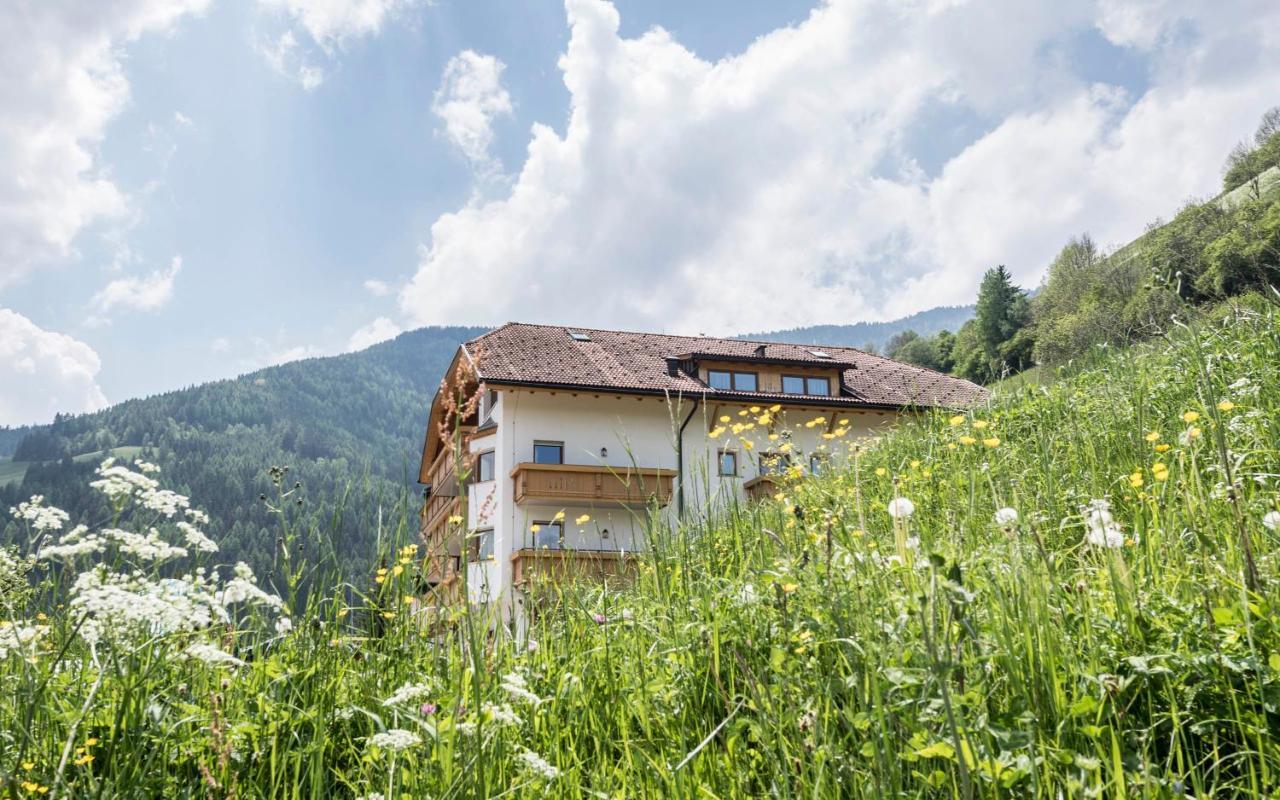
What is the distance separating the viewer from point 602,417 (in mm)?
29641

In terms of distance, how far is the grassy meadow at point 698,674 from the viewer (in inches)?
83.5

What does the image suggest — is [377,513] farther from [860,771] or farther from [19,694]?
[860,771]

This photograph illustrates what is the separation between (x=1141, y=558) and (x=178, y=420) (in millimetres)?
195194

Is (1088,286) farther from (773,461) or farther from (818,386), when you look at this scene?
(773,461)

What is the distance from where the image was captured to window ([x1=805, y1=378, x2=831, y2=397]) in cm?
3253

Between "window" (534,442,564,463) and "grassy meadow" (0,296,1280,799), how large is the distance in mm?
24482

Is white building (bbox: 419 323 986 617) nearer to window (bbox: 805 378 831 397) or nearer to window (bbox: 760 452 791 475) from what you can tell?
window (bbox: 805 378 831 397)

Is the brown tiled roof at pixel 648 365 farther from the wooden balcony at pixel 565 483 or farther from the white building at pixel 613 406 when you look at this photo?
the wooden balcony at pixel 565 483

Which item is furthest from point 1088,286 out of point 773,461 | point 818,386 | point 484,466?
point 773,461

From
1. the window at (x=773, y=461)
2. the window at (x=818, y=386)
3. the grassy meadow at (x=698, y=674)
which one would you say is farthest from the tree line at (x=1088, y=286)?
the grassy meadow at (x=698, y=674)

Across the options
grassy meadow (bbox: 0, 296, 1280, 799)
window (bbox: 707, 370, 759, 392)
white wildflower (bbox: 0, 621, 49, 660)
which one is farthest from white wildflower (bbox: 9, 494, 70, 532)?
window (bbox: 707, 370, 759, 392)

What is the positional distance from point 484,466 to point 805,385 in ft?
38.2

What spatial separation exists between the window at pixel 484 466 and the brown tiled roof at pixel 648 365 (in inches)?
127

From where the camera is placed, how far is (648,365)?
32375mm
